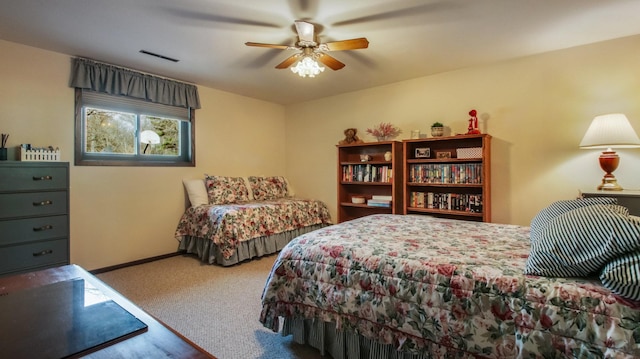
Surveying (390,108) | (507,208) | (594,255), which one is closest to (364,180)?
(390,108)

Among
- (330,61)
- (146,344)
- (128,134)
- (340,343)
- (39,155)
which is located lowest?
(340,343)

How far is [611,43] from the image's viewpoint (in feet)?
9.10

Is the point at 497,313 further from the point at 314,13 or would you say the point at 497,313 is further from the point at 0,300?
the point at 314,13

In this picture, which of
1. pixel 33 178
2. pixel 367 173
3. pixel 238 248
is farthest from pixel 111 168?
pixel 367 173

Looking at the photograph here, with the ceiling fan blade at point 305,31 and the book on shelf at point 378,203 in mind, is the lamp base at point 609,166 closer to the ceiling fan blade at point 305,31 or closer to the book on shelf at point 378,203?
the book on shelf at point 378,203

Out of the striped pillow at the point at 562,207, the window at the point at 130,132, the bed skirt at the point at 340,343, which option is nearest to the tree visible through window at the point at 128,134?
the window at the point at 130,132

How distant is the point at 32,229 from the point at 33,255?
0.22 metres

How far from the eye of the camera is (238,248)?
11.6 feet

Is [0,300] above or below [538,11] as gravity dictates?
below

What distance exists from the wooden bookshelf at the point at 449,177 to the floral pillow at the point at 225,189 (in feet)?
7.42

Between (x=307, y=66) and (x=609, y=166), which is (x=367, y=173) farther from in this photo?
(x=609, y=166)

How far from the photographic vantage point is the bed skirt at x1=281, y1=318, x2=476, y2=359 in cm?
138

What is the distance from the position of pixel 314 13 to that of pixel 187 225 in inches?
117

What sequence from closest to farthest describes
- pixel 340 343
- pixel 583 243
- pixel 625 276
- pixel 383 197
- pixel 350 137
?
pixel 625 276 < pixel 583 243 < pixel 340 343 < pixel 383 197 < pixel 350 137
